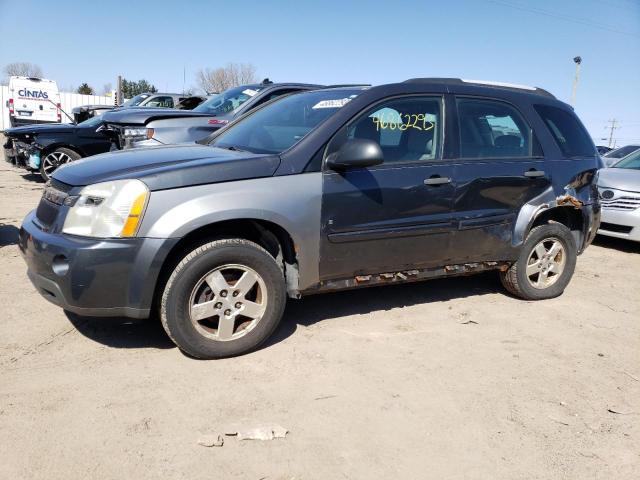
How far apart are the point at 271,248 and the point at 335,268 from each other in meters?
0.46

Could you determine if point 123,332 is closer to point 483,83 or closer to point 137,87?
point 483,83

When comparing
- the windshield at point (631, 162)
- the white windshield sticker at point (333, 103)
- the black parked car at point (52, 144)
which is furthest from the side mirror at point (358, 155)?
the black parked car at point (52, 144)

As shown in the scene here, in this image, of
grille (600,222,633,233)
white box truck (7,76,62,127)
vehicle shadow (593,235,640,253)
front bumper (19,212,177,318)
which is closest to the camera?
front bumper (19,212,177,318)

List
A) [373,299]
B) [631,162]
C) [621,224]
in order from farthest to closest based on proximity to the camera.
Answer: [631,162]
[621,224]
[373,299]

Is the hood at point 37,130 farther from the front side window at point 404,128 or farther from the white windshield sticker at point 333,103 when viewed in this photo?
the front side window at point 404,128

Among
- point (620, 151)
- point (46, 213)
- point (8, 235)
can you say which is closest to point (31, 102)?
point (8, 235)

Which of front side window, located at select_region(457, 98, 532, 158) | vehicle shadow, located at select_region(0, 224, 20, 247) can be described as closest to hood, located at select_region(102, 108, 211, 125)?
vehicle shadow, located at select_region(0, 224, 20, 247)

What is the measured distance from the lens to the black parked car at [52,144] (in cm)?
940

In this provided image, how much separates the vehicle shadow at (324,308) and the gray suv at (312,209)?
36 cm

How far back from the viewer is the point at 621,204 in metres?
7.46

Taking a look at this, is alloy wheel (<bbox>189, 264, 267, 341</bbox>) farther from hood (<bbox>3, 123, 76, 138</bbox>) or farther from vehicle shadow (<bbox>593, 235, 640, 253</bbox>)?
hood (<bbox>3, 123, 76, 138</bbox>)

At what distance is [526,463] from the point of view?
2559 millimetres

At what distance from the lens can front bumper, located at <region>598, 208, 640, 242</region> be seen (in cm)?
725

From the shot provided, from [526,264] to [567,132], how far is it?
4.24ft
